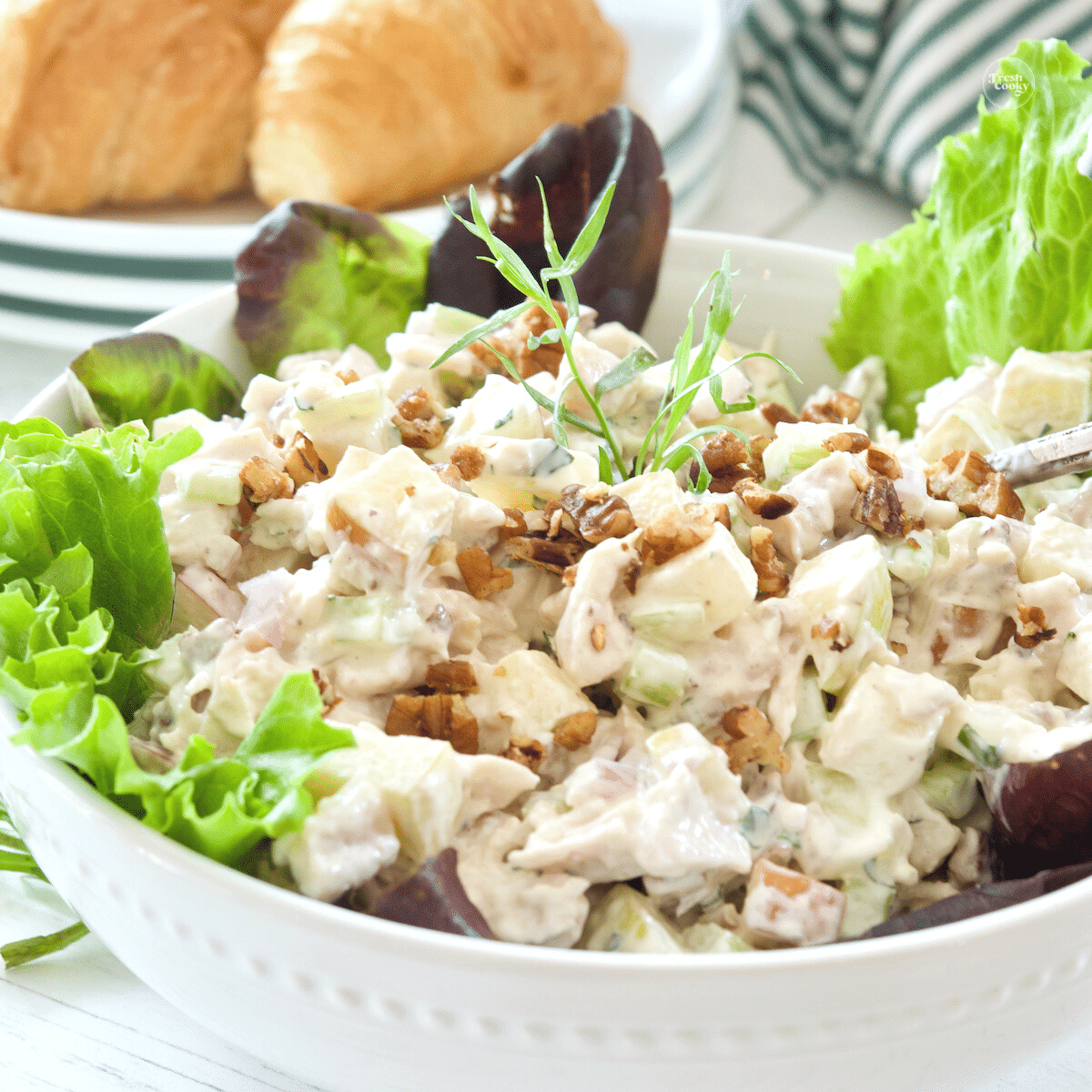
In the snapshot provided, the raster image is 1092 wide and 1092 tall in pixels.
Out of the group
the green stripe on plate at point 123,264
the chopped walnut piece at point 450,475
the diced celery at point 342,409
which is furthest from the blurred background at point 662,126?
the chopped walnut piece at point 450,475

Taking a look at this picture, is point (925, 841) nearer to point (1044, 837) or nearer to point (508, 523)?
point (1044, 837)

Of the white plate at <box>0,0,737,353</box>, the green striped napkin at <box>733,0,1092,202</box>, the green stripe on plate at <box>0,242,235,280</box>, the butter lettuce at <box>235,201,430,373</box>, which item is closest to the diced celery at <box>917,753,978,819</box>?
the butter lettuce at <box>235,201,430,373</box>

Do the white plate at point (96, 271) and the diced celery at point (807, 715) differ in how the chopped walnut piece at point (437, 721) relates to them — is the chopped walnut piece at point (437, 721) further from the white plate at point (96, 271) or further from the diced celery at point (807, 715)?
the white plate at point (96, 271)

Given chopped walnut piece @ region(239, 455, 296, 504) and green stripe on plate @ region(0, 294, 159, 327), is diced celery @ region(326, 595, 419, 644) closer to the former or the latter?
chopped walnut piece @ region(239, 455, 296, 504)

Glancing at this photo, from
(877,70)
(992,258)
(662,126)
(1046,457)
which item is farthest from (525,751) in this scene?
(877,70)
